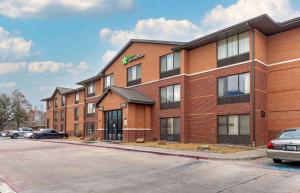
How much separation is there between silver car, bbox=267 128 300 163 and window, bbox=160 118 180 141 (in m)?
15.7

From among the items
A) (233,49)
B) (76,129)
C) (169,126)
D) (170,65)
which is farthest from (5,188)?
(76,129)

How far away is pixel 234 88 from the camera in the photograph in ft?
86.2

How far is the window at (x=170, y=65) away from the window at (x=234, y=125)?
6240 millimetres

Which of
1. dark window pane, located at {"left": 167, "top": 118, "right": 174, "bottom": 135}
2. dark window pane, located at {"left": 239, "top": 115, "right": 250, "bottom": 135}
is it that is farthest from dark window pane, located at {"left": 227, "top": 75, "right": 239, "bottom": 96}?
dark window pane, located at {"left": 167, "top": 118, "right": 174, "bottom": 135}

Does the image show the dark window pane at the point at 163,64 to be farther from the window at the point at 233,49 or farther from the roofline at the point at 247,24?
the window at the point at 233,49

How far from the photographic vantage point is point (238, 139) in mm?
25500

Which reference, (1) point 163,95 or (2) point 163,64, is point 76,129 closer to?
(1) point 163,95

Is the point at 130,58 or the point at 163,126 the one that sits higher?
the point at 130,58

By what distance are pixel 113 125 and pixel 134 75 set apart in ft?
18.2

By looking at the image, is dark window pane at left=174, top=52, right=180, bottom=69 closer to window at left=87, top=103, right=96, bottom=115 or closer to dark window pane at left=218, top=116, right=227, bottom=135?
dark window pane at left=218, top=116, right=227, bottom=135

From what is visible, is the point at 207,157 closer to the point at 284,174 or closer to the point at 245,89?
the point at 284,174

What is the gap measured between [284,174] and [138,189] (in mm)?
5495

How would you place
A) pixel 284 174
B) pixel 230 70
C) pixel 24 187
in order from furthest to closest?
pixel 230 70 → pixel 284 174 → pixel 24 187

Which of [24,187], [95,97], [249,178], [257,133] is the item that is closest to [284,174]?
[249,178]
